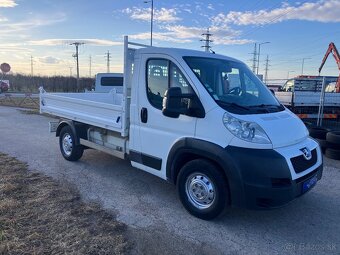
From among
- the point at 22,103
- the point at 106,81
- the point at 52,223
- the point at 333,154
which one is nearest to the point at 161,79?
the point at 52,223

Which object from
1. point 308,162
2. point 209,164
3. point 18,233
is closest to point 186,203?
point 209,164

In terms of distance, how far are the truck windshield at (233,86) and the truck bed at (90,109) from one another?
1.52 m

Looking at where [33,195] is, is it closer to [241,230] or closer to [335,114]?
[241,230]

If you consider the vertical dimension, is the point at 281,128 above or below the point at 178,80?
below

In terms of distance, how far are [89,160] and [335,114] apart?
8.37 m

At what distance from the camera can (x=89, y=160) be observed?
6.94m

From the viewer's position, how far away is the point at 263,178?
353cm

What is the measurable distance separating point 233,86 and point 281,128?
102 centimetres

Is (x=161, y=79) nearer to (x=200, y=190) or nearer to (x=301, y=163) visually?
(x=200, y=190)

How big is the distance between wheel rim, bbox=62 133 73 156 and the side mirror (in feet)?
11.0

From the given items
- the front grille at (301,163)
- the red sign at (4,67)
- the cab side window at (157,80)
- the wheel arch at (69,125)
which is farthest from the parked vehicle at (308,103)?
the red sign at (4,67)

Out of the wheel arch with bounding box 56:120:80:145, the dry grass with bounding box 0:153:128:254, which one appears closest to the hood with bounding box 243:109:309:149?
the dry grass with bounding box 0:153:128:254

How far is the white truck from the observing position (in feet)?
11.9

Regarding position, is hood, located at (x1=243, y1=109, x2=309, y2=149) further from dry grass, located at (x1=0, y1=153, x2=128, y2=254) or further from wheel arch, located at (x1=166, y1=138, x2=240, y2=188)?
dry grass, located at (x1=0, y1=153, x2=128, y2=254)
